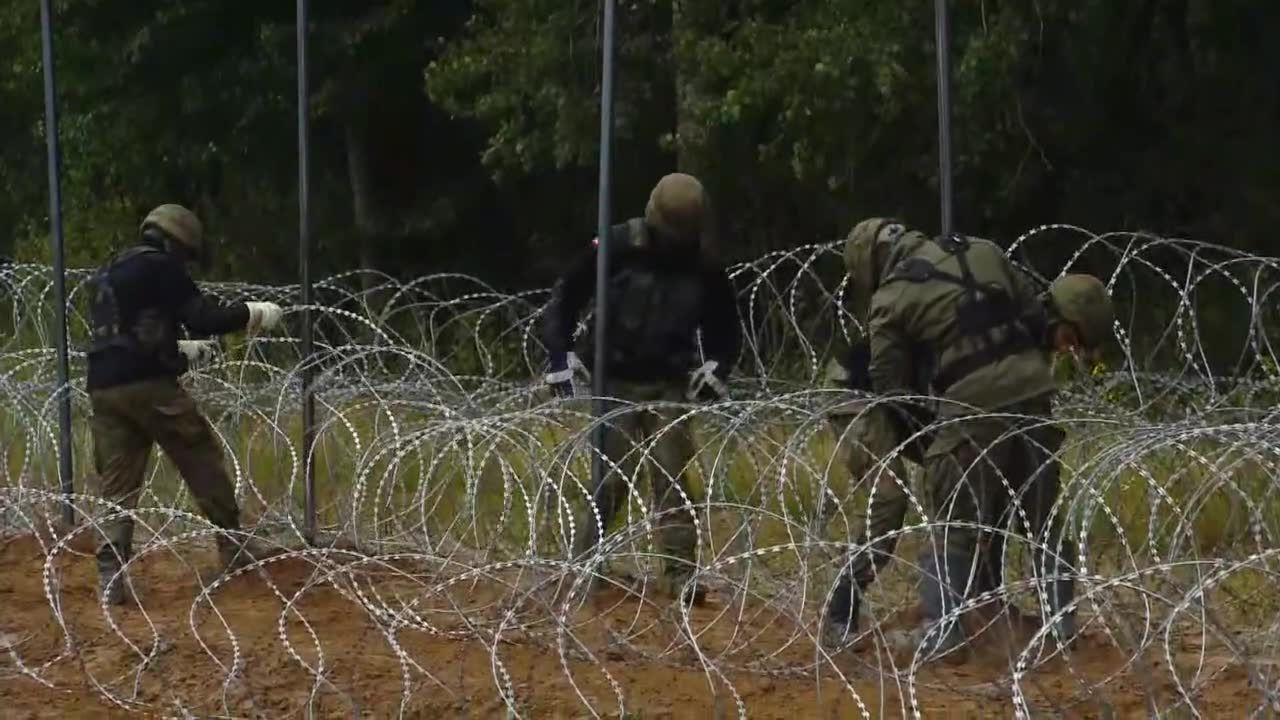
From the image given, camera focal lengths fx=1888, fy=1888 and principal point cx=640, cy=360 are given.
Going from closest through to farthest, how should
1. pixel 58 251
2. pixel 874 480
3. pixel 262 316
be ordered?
pixel 874 480
pixel 262 316
pixel 58 251

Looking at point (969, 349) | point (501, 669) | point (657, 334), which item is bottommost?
point (501, 669)

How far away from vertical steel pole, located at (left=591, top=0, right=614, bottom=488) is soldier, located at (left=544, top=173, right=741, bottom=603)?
7cm

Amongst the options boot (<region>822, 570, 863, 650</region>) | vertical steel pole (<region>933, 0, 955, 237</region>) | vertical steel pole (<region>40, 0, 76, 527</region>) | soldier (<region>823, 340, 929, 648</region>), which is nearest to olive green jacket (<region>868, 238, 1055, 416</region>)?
soldier (<region>823, 340, 929, 648</region>)

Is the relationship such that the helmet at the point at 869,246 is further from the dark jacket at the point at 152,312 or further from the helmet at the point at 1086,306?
the dark jacket at the point at 152,312

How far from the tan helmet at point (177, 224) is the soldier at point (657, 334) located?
1499mm

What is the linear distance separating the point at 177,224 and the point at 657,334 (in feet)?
6.55

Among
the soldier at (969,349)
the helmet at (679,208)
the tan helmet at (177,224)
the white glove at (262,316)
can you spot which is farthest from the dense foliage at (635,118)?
the soldier at (969,349)

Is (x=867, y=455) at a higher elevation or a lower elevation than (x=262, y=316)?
lower

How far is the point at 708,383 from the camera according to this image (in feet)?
25.0

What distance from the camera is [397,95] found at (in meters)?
19.8

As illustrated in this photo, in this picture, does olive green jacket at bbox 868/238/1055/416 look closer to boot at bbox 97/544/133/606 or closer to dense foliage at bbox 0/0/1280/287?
boot at bbox 97/544/133/606

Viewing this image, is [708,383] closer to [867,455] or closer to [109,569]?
→ [867,455]

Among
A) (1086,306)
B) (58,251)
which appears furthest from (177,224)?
(1086,306)

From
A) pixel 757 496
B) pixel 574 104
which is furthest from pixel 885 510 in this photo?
pixel 574 104
